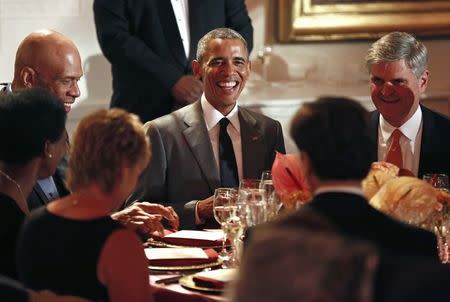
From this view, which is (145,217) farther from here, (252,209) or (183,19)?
(183,19)

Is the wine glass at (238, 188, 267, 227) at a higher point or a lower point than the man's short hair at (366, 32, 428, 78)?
lower

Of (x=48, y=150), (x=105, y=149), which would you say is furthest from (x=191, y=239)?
(x=105, y=149)

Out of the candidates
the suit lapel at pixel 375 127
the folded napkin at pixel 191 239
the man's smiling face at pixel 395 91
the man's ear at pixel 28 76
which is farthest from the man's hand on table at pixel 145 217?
the man's smiling face at pixel 395 91

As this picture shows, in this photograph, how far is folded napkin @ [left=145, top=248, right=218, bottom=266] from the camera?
10.3 ft

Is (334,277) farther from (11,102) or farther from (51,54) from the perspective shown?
(51,54)

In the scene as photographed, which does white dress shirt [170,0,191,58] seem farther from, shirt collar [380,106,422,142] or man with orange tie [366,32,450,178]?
shirt collar [380,106,422,142]

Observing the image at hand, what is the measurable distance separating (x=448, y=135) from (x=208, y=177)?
1012mm

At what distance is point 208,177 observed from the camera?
4164 millimetres

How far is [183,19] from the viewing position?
5.64m

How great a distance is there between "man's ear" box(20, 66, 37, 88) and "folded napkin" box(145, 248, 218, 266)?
1122mm

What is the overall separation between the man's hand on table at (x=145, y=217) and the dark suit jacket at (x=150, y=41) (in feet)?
6.42

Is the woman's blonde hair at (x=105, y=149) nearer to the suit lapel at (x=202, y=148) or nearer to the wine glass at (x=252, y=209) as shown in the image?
the wine glass at (x=252, y=209)

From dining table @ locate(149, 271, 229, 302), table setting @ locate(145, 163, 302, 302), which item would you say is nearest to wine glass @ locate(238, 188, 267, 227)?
table setting @ locate(145, 163, 302, 302)

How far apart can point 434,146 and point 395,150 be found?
0.16 m
